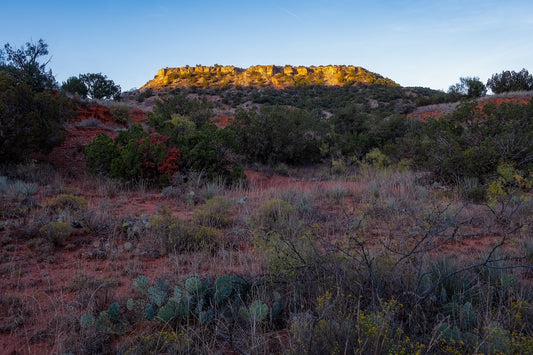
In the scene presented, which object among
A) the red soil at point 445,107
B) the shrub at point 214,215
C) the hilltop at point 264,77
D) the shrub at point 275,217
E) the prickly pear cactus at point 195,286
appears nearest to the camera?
the prickly pear cactus at point 195,286

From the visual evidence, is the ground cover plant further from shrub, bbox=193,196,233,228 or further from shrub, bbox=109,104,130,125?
shrub, bbox=109,104,130,125

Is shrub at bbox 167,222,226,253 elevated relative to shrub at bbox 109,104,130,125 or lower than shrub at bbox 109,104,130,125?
lower

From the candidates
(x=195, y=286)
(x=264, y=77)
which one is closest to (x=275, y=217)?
(x=195, y=286)

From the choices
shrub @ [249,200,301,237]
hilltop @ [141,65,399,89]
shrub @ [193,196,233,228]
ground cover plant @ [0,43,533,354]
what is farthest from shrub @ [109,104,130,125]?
hilltop @ [141,65,399,89]

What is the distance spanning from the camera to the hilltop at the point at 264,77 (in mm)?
53688

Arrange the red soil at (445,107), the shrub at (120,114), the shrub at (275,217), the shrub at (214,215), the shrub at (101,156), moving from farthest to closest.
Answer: the red soil at (445,107)
the shrub at (120,114)
the shrub at (101,156)
the shrub at (214,215)
the shrub at (275,217)

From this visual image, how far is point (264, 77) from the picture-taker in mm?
59375

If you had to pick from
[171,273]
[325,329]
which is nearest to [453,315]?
[325,329]

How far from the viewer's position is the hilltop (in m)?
53.7

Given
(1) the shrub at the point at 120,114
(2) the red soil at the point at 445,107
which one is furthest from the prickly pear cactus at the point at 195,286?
(2) the red soil at the point at 445,107

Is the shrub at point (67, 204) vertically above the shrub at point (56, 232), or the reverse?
the shrub at point (67, 204)

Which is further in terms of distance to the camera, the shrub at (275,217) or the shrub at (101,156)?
the shrub at (101,156)

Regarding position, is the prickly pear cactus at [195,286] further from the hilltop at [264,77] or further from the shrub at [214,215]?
the hilltop at [264,77]

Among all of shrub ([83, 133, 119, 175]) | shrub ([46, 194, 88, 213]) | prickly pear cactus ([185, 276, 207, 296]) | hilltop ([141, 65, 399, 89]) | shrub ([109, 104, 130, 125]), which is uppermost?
hilltop ([141, 65, 399, 89])
